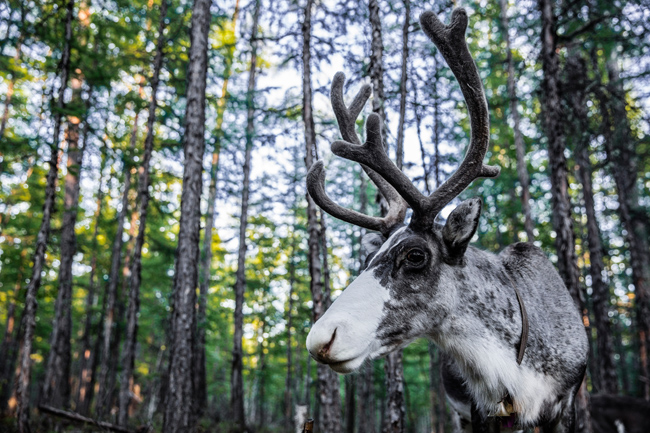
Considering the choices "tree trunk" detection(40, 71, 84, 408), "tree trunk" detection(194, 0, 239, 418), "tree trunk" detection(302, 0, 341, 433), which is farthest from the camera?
"tree trunk" detection(194, 0, 239, 418)

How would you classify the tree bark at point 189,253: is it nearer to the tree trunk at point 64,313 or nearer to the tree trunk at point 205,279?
the tree trunk at point 205,279

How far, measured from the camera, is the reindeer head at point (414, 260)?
255 cm

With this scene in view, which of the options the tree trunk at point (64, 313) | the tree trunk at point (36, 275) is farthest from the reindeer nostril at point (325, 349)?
the tree trunk at point (64, 313)

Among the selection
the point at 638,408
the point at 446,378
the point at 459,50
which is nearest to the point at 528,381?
the point at 446,378

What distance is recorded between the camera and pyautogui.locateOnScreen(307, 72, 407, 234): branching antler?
3564 millimetres

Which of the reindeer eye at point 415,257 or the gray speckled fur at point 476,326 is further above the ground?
the reindeer eye at point 415,257

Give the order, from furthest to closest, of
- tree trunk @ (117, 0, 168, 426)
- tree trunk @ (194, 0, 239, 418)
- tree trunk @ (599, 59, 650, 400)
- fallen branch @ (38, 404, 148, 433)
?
tree trunk @ (194, 0, 239, 418) < tree trunk @ (599, 59, 650, 400) < tree trunk @ (117, 0, 168, 426) < fallen branch @ (38, 404, 148, 433)

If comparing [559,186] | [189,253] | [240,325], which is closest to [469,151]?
[559,186]

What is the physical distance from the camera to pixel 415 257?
2.94 meters

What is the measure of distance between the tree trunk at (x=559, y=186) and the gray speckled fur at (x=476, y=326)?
2.74m

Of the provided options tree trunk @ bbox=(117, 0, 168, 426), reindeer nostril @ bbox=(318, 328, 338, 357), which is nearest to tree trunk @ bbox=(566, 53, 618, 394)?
reindeer nostril @ bbox=(318, 328, 338, 357)

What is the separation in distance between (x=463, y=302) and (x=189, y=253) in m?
5.27

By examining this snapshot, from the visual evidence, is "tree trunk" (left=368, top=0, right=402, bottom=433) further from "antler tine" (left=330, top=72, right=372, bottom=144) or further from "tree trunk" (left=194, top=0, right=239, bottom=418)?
"tree trunk" (left=194, top=0, right=239, bottom=418)

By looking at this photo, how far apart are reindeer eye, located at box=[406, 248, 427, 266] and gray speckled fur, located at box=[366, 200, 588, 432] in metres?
0.04
